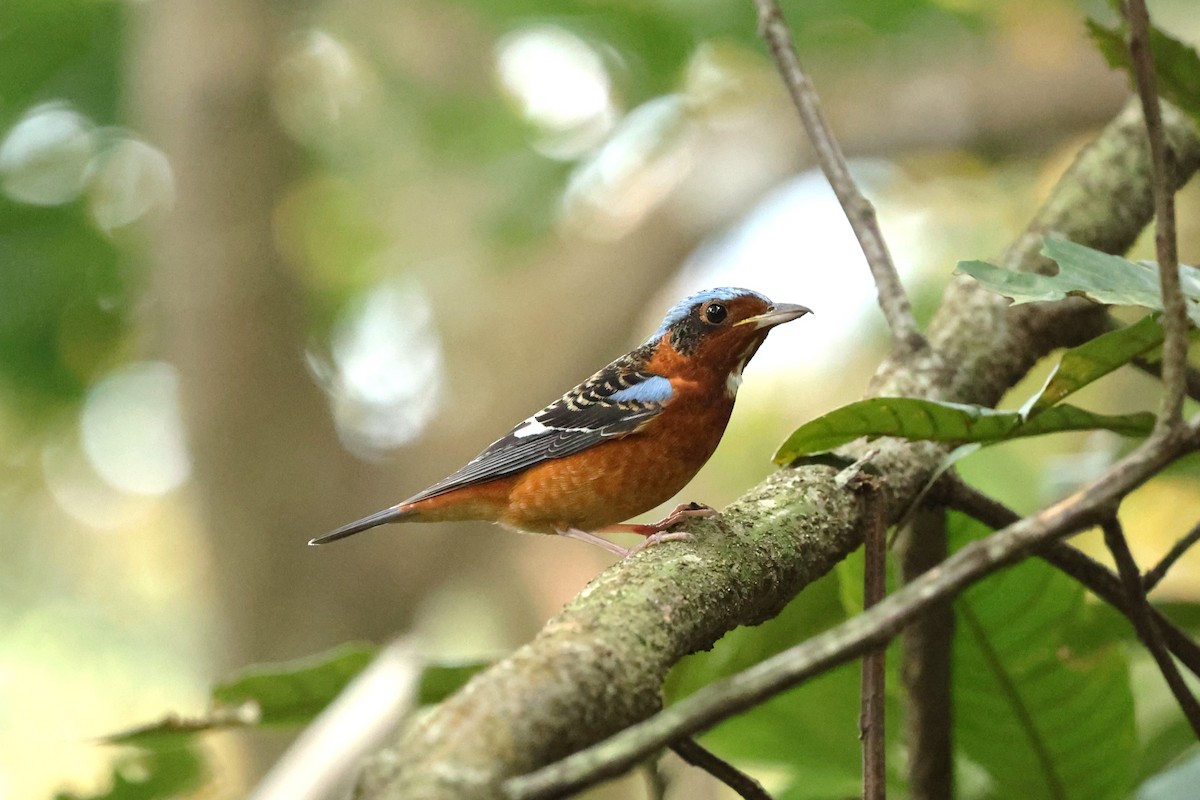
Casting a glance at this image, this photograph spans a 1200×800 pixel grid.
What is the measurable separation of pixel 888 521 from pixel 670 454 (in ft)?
3.95

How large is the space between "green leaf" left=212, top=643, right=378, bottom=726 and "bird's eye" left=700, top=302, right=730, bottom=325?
64.7 inches

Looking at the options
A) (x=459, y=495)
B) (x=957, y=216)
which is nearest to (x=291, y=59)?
(x=957, y=216)

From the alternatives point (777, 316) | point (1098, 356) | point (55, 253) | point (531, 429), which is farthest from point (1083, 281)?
point (55, 253)

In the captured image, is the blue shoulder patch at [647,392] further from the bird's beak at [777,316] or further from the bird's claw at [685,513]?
the bird's claw at [685,513]

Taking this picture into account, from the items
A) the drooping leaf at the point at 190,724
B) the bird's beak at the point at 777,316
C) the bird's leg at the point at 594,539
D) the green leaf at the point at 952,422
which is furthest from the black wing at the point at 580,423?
the green leaf at the point at 952,422

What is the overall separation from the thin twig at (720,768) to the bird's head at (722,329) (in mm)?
2082

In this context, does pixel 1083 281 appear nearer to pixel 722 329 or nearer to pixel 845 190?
pixel 845 190

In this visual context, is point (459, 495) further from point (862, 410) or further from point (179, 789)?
point (862, 410)

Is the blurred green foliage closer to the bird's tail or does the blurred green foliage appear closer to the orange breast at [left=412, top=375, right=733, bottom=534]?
A: the bird's tail

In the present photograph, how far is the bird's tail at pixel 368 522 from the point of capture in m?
3.47

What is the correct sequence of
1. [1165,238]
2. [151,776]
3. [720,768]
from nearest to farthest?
[1165,238] → [720,768] → [151,776]

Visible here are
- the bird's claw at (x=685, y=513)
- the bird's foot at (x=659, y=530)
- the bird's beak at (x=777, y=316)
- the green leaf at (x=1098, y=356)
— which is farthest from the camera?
the bird's beak at (x=777, y=316)

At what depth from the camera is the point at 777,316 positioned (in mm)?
3582

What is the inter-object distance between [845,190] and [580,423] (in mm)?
1173
